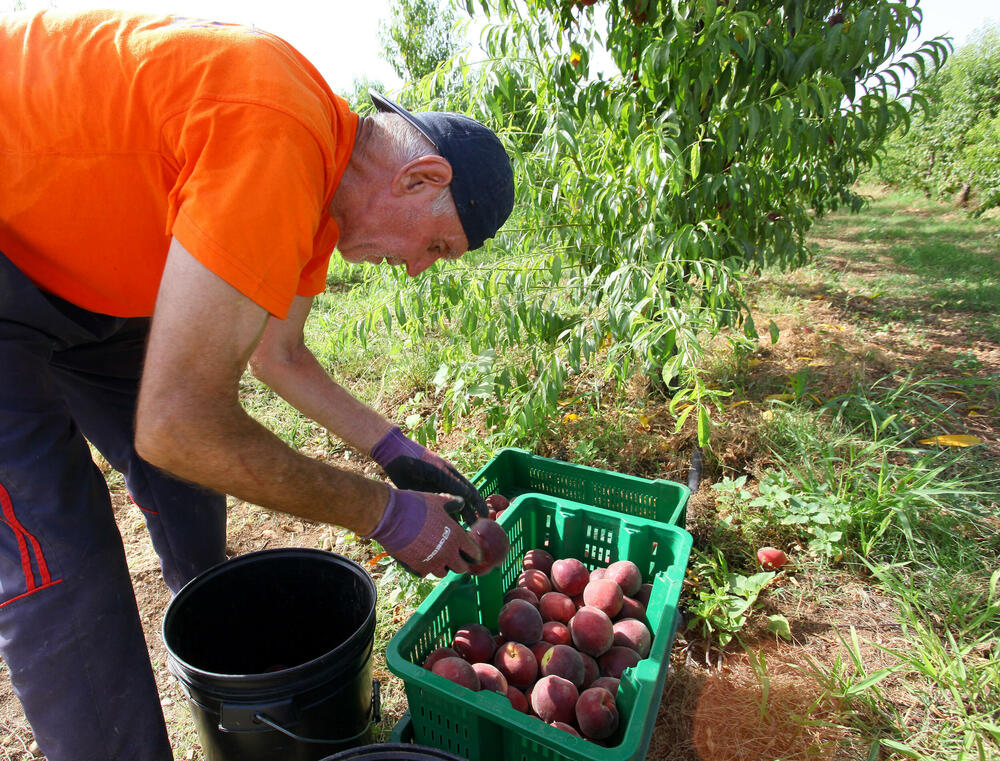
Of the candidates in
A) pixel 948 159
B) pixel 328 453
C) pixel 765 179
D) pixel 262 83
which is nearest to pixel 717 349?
pixel 765 179

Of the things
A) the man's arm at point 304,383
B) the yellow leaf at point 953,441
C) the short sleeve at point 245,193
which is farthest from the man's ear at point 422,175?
the yellow leaf at point 953,441

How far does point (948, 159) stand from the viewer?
11.8m

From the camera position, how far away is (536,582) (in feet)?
6.39

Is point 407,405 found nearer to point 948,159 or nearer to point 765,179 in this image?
point 765,179

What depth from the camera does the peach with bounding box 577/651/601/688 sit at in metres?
1.63

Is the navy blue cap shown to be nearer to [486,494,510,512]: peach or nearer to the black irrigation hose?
[486,494,510,512]: peach

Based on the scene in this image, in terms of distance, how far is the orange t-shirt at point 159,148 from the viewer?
0.96 m

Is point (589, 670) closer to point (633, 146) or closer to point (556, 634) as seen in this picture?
point (556, 634)

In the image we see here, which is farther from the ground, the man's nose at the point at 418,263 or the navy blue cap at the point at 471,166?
the navy blue cap at the point at 471,166

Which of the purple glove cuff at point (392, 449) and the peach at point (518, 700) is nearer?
the peach at point (518, 700)

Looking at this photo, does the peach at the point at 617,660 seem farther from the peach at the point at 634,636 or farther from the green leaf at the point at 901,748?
the green leaf at the point at 901,748

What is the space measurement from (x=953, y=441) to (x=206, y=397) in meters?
3.04

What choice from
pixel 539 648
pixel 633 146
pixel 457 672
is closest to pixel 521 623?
pixel 539 648

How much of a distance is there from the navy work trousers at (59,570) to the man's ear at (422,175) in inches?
31.8
